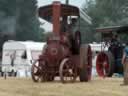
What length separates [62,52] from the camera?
15961 millimetres

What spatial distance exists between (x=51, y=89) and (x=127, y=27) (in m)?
9.89

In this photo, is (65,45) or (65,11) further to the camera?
(65,11)

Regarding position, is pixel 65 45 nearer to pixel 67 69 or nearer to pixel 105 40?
pixel 67 69

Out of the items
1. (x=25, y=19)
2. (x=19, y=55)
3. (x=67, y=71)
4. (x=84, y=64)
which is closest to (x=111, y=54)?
(x=84, y=64)

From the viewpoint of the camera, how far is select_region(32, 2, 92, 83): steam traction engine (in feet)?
52.3

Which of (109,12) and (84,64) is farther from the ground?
(109,12)

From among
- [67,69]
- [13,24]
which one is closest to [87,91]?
[67,69]

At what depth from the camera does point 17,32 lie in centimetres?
5341

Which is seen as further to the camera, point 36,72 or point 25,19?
point 25,19

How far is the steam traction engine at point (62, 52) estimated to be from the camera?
1595 cm

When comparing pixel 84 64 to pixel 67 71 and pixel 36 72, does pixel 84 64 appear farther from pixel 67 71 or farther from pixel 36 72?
pixel 36 72

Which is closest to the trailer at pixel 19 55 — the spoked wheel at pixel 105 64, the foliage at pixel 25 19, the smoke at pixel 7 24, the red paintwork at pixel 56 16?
the spoked wheel at pixel 105 64

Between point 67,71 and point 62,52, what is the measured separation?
2.21ft

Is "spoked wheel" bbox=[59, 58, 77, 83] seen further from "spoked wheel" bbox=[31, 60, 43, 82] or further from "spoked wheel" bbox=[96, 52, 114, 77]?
"spoked wheel" bbox=[96, 52, 114, 77]
